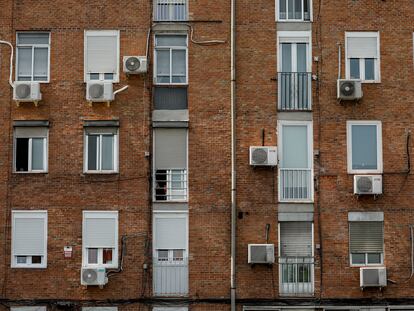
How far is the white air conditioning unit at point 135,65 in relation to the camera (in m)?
22.9

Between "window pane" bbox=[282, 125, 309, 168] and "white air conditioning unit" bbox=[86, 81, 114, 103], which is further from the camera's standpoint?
"window pane" bbox=[282, 125, 309, 168]

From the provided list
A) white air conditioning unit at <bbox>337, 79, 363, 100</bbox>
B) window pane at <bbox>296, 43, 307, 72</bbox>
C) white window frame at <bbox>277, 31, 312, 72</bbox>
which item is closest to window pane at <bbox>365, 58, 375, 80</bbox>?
→ white air conditioning unit at <bbox>337, 79, 363, 100</bbox>

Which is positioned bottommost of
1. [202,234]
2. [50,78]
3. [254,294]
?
[254,294]

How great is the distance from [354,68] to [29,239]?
10.0m

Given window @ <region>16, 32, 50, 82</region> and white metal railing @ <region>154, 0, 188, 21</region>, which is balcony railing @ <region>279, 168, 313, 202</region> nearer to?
white metal railing @ <region>154, 0, 188, 21</region>

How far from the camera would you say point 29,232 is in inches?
902

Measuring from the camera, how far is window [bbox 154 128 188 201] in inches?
910

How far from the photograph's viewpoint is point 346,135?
76.1ft

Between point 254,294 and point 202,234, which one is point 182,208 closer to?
point 202,234

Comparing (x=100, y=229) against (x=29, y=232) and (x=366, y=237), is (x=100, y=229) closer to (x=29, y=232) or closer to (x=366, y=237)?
(x=29, y=232)

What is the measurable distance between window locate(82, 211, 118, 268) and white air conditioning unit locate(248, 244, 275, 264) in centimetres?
361

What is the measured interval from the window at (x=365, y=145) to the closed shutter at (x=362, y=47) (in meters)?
1.89

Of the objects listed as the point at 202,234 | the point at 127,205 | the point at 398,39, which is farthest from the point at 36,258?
the point at 398,39

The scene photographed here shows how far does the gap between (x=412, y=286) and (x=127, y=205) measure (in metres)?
7.88
